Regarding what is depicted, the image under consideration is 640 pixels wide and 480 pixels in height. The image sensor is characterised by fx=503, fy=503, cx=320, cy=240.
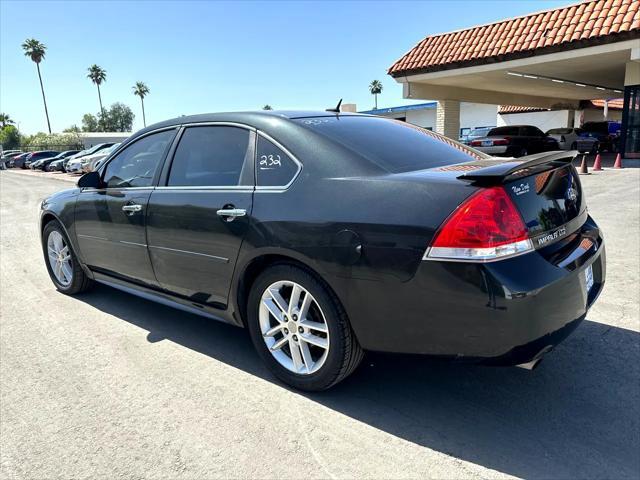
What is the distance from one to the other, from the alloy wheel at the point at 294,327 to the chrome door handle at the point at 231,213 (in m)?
0.49

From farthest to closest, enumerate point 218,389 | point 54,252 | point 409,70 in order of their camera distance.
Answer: point 409,70, point 54,252, point 218,389

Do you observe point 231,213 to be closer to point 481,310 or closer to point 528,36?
point 481,310

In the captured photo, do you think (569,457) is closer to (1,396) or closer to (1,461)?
(1,461)

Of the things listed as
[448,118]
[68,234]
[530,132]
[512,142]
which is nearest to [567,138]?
[530,132]

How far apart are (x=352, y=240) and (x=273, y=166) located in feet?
2.74

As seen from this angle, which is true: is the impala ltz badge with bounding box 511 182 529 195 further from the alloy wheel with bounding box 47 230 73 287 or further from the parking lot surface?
the alloy wheel with bounding box 47 230 73 287

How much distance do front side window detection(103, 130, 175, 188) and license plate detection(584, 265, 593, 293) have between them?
3016 mm

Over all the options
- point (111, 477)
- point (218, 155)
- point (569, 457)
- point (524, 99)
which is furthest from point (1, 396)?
point (524, 99)

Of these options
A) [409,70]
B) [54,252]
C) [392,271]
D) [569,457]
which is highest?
[409,70]

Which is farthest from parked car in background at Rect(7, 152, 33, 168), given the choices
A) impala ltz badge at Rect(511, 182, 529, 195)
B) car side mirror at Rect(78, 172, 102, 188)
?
impala ltz badge at Rect(511, 182, 529, 195)

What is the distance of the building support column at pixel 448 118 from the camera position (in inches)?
823

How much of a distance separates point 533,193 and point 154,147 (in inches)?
116

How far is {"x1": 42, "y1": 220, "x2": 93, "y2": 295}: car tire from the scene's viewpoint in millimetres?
4922

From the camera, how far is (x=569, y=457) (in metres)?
2.40
